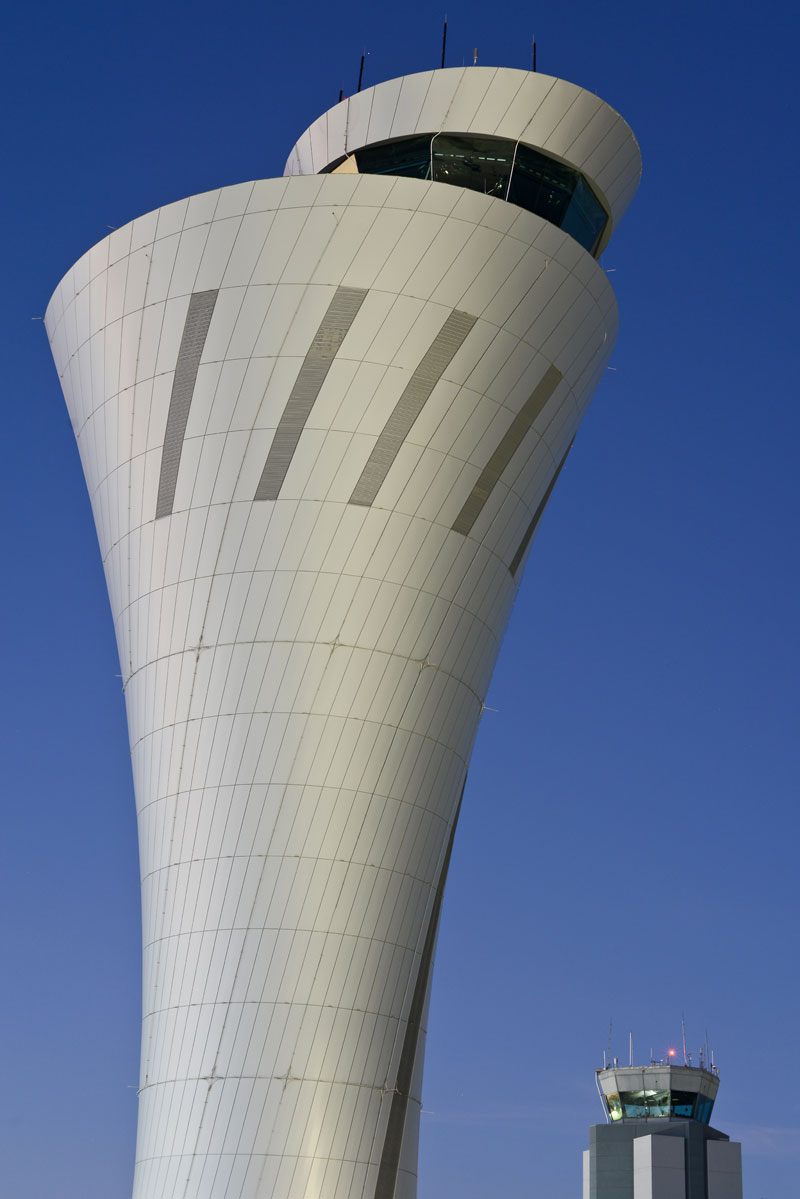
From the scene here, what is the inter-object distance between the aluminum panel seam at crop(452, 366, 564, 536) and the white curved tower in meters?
0.05

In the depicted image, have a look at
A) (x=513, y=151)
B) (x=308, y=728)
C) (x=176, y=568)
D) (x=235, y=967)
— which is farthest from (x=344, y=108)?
(x=235, y=967)

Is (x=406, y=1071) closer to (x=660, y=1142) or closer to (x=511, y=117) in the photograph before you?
(x=511, y=117)

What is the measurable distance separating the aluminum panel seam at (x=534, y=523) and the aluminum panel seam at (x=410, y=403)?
11.6 feet

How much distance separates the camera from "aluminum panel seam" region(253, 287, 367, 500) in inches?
1011

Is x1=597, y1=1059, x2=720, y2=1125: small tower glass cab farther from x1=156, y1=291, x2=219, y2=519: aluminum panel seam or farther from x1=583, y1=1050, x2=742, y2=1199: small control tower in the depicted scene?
x1=156, y1=291, x2=219, y2=519: aluminum panel seam

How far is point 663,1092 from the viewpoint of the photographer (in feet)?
193

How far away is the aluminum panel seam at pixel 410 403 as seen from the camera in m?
25.5

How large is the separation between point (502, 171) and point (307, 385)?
19.2 feet

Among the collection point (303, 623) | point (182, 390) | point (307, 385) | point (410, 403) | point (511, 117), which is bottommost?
point (303, 623)

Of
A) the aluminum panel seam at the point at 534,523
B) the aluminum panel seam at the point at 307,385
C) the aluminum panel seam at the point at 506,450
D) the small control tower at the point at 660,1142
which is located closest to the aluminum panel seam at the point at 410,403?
the aluminum panel seam at the point at 307,385

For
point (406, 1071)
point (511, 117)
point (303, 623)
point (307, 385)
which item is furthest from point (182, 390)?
point (406, 1071)

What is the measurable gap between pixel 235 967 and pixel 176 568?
6926 millimetres

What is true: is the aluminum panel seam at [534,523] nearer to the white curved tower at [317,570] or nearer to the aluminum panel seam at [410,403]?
the white curved tower at [317,570]

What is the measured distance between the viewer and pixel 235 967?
2398 centimetres
